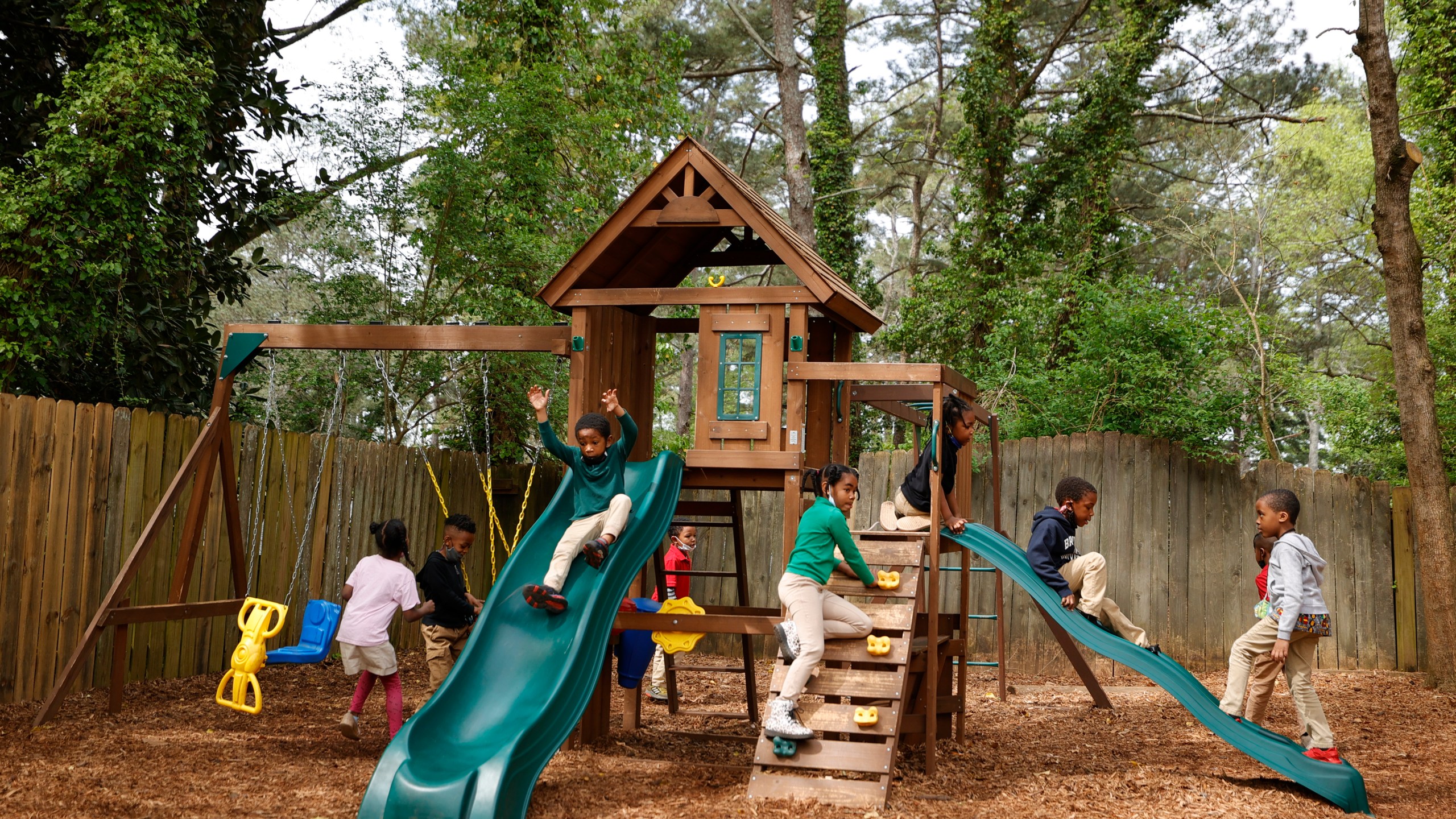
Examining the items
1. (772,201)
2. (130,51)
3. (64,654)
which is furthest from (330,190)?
(772,201)

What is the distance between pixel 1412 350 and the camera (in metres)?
10.4

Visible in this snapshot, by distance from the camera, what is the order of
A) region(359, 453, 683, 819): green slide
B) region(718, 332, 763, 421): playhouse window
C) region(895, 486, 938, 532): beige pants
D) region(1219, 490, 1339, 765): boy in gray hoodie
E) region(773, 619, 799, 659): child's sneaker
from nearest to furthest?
region(359, 453, 683, 819): green slide, region(773, 619, 799, 659): child's sneaker, region(1219, 490, 1339, 765): boy in gray hoodie, region(718, 332, 763, 421): playhouse window, region(895, 486, 938, 532): beige pants

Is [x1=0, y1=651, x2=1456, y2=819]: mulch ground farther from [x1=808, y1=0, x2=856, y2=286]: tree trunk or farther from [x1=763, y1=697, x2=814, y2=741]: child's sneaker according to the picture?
[x1=808, y1=0, x2=856, y2=286]: tree trunk

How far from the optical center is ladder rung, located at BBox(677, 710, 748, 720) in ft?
31.3

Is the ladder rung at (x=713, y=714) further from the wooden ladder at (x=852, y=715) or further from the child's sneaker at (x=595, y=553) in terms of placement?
the child's sneaker at (x=595, y=553)

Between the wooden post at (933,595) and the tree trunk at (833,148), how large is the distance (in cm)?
1109

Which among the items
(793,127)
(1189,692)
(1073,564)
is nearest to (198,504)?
(1073,564)

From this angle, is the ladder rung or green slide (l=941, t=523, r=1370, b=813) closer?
green slide (l=941, t=523, r=1370, b=813)

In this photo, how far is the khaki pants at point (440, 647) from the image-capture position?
312 inches

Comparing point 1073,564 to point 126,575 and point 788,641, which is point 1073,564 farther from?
point 126,575

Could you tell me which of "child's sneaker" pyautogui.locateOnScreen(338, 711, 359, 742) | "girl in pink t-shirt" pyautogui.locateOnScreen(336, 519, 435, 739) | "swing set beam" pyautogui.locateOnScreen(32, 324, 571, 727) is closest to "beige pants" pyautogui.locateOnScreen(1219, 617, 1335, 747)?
"swing set beam" pyautogui.locateOnScreen(32, 324, 571, 727)

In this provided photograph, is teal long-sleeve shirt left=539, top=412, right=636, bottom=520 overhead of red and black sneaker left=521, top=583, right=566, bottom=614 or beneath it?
overhead

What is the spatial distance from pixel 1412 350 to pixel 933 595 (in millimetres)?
6190

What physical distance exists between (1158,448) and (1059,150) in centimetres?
707
